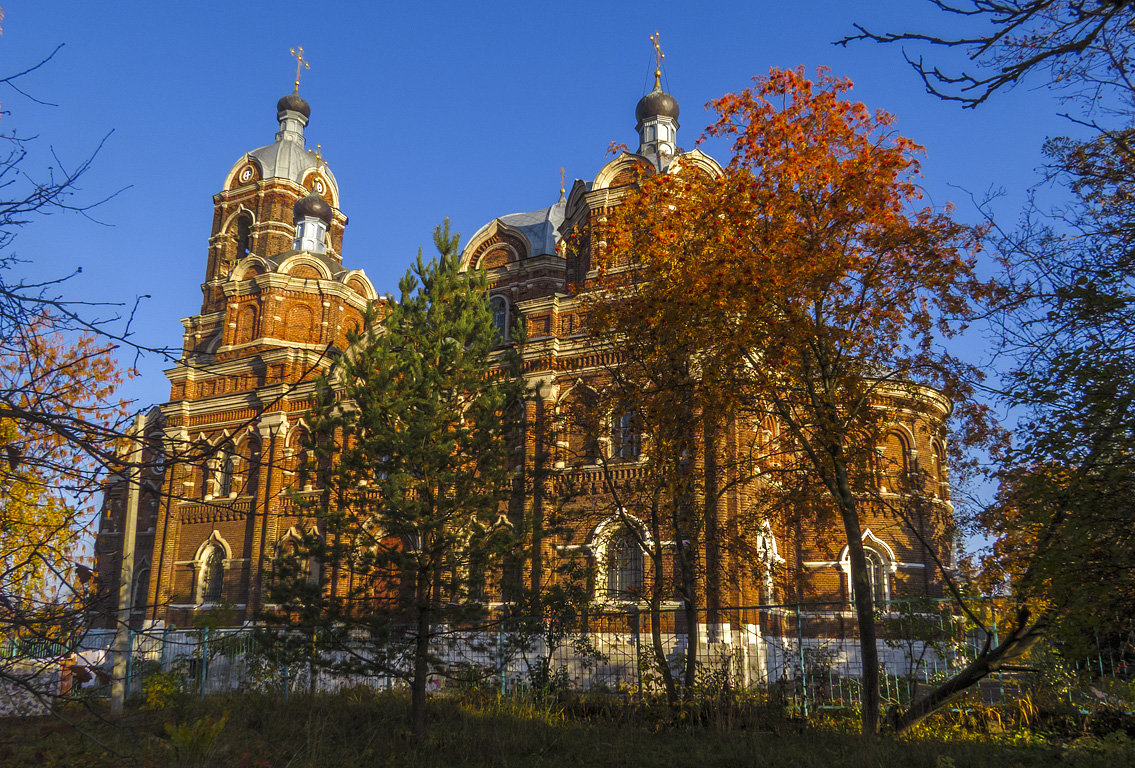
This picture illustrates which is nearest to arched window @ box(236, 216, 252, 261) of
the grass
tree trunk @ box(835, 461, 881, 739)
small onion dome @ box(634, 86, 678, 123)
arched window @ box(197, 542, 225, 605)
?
arched window @ box(197, 542, 225, 605)

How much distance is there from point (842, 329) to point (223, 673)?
13729mm

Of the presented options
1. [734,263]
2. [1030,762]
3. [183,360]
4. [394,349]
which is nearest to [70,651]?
[183,360]

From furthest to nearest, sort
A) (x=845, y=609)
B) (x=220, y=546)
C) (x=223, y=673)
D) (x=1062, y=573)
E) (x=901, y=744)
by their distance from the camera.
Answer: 1. (x=220, y=546)
2. (x=845, y=609)
3. (x=223, y=673)
4. (x=901, y=744)
5. (x=1062, y=573)

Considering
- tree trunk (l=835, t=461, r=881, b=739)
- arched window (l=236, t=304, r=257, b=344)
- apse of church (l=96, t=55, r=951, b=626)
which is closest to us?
tree trunk (l=835, t=461, r=881, b=739)

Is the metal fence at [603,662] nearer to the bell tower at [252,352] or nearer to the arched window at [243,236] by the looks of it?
the bell tower at [252,352]

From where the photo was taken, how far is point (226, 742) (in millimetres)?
8758

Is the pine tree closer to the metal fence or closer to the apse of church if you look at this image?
the metal fence

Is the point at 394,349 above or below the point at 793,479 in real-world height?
Result: above

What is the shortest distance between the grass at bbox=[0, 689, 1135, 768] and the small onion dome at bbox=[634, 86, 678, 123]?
66.3 feet

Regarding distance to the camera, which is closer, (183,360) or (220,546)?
(183,360)

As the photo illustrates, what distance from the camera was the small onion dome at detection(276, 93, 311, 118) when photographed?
3869 cm

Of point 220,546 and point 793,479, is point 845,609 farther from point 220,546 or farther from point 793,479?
point 220,546

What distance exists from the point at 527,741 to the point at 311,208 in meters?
27.4

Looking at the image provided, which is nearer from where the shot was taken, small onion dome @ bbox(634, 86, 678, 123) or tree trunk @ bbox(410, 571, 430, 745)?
tree trunk @ bbox(410, 571, 430, 745)
